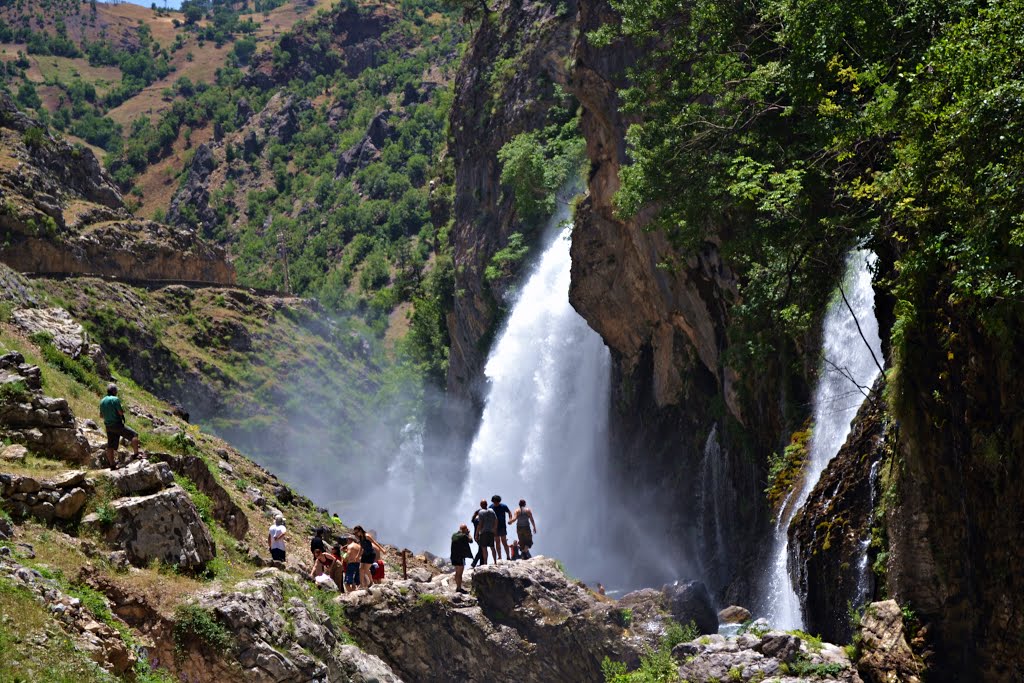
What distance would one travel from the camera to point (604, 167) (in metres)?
33.6

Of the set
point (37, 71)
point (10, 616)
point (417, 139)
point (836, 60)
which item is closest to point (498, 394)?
point (836, 60)

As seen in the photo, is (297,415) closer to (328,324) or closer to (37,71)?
(328,324)

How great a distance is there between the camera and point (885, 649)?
14883mm

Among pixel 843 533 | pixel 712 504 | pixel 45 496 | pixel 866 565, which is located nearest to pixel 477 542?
pixel 843 533

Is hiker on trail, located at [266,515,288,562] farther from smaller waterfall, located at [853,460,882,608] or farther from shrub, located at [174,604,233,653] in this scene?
smaller waterfall, located at [853,460,882,608]

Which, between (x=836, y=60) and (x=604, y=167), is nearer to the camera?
(x=836, y=60)

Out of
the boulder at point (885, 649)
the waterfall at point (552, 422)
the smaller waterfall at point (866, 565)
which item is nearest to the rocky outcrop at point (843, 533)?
the smaller waterfall at point (866, 565)

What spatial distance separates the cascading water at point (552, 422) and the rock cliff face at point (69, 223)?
21635 mm

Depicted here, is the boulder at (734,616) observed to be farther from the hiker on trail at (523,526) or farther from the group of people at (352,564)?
the group of people at (352,564)

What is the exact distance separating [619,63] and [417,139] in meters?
92.4

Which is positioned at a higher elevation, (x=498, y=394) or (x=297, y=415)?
(x=297, y=415)

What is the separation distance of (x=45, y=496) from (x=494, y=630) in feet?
26.9

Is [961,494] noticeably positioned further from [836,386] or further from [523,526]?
[523,526]

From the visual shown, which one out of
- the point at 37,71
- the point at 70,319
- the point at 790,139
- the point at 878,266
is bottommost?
the point at 878,266
